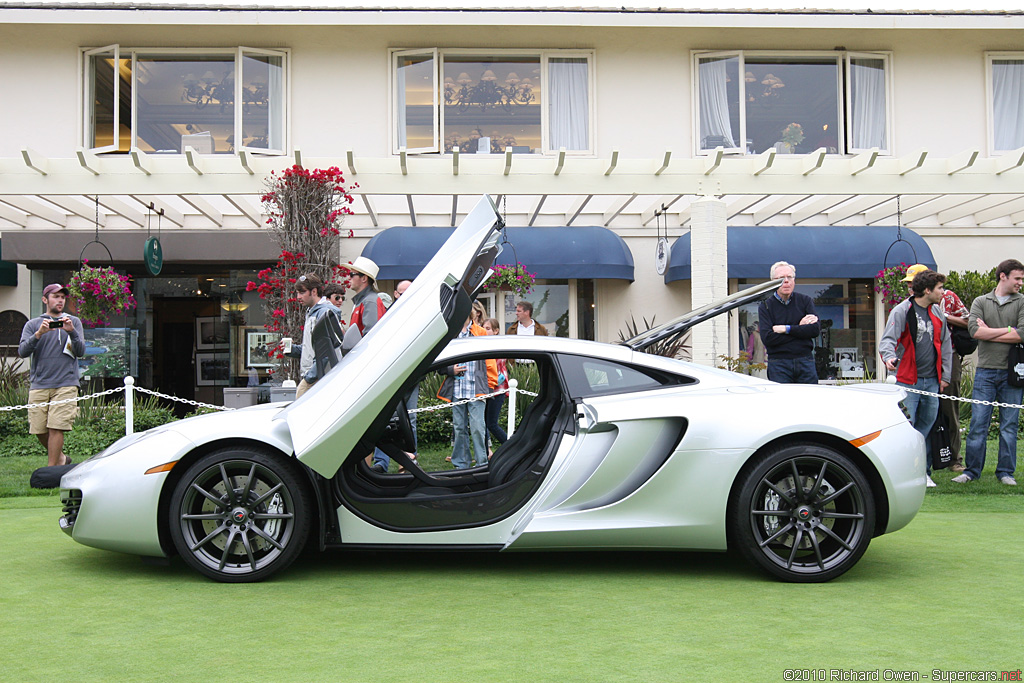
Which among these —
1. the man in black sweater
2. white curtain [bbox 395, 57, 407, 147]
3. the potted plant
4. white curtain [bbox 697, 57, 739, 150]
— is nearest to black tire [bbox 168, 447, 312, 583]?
the man in black sweater

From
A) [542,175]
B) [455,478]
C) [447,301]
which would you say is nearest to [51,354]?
[455,478]

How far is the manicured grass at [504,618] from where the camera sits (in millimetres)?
3111

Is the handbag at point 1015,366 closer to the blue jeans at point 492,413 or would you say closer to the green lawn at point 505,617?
the green lawn at point 505,617

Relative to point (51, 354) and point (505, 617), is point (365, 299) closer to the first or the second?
point (51, 354)

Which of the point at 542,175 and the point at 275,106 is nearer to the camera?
the point at 542,175

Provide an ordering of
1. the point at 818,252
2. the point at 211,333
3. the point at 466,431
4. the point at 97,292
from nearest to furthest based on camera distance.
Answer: the point at 466,431 → the point at 97,292 → the point at 818,252 → the point at 211,333

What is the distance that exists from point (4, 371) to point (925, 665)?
12.8m

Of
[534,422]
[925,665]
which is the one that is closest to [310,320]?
[534,422]

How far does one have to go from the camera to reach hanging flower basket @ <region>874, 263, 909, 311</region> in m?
12.5

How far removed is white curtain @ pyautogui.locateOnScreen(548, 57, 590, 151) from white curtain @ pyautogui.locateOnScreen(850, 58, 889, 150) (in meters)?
4.58

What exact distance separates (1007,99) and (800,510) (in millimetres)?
13694

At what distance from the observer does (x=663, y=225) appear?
14469 mm

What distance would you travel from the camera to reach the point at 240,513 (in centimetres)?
429

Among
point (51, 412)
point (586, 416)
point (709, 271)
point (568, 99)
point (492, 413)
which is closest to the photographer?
point (586, 416)
